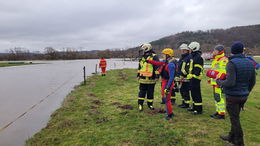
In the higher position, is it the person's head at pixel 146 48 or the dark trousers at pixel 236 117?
the person's head at pixel 146 48

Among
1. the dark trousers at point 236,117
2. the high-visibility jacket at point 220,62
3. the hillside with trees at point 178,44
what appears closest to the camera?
the dark trousers at point 236,117

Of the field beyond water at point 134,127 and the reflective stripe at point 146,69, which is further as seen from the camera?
the reflective stripe at point 146,69

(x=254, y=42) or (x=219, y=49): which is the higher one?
(x=254, y=42)

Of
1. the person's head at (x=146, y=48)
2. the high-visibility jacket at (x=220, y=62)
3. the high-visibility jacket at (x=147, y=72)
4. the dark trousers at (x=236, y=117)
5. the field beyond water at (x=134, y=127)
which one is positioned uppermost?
the person's head at (x=146, y=48)

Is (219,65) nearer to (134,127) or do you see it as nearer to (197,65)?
(197,65)

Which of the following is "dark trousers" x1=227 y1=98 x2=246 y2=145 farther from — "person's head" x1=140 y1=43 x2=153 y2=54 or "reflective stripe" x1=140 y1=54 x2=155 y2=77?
"person's head" x1=140 y1=43 x2=153 y2=54

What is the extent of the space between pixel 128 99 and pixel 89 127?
9.64 ft

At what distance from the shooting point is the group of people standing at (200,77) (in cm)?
306

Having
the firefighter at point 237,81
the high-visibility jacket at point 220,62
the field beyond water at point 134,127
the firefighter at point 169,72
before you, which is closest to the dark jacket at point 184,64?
the firefighter at point 169,72

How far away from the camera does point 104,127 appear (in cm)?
436

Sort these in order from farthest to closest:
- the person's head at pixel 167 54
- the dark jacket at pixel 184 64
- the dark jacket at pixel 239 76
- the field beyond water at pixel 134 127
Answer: the dark jacket at pixel 184 64
the person's head at pixel 167 54
the field beyond water at pixel 134 127
the dark jacket at pixel 239 76

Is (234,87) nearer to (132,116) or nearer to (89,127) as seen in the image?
(132,116)

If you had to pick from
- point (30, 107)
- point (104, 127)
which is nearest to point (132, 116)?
point (104, 127)

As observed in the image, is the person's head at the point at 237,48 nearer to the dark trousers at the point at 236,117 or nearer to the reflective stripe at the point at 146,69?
the dark trousers at the point at 236,117
